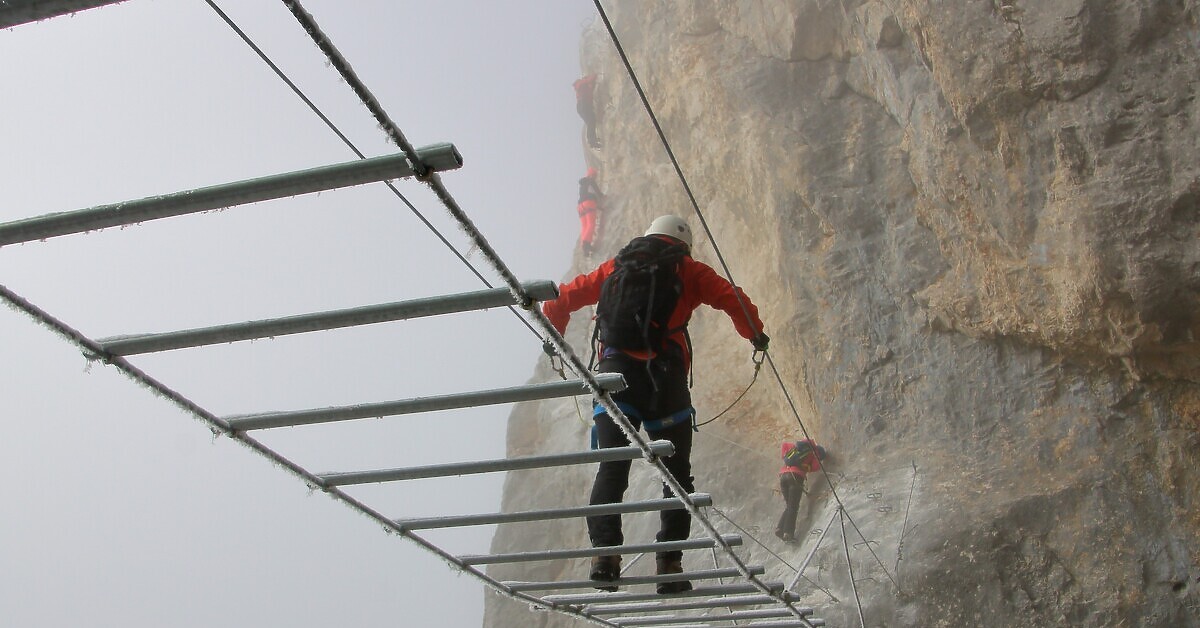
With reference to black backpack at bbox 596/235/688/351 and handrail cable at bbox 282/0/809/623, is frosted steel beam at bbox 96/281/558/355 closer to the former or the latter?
handrail cable at bbox 282/0/809/623

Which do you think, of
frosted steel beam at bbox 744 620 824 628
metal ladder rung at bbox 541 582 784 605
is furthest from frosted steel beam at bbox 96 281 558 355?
frosted steel beam at bbox 744 620 824 628

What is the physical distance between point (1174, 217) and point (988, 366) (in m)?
1.80

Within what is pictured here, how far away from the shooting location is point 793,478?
302 inches

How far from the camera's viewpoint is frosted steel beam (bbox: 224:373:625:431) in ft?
8.71

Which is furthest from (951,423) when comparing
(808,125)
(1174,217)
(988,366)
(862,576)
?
(808,125)

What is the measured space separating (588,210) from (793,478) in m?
9.88

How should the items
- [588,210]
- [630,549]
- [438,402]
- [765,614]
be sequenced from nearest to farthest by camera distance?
[438,402], [630,549], [765,614], [588,210]

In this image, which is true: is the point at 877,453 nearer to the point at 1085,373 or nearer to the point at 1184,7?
the point at 1085,373

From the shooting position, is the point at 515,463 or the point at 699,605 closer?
the point at 515,463

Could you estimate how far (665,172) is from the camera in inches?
512

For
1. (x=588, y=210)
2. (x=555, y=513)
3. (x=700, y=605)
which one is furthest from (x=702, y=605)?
(x=588, y=210)

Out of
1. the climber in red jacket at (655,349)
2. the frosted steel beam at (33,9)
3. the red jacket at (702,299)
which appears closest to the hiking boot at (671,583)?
the climber in red jacket at (655,349)

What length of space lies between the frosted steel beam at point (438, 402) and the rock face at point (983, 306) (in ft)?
14.1

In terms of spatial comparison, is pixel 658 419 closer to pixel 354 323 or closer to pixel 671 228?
pixel 671 228
